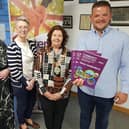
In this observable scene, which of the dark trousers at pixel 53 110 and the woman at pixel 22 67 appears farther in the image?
the woman at pixel 22 67

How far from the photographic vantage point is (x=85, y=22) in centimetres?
362

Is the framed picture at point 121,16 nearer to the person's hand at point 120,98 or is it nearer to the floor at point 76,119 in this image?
the floor at point 76,119

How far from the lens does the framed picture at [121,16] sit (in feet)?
10.3

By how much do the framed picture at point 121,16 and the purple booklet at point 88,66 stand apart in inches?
65.2

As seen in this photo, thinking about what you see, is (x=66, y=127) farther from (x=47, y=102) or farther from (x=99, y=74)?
(x=99, y=74)

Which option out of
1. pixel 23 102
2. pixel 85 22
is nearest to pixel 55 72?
pixel 23 102

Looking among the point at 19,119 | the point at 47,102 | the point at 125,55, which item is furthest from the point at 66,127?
the point at 125,55

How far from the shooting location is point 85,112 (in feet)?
6.77

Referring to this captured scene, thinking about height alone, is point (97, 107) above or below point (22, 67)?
below

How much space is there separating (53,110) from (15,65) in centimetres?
60

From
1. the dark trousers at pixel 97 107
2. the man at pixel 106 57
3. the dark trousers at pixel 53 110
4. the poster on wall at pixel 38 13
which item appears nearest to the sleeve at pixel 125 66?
the man at pixel 106 57

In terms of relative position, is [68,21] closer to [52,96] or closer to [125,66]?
[52,96]

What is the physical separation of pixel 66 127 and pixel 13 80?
3.14 ft

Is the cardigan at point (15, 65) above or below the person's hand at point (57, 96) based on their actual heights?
above
